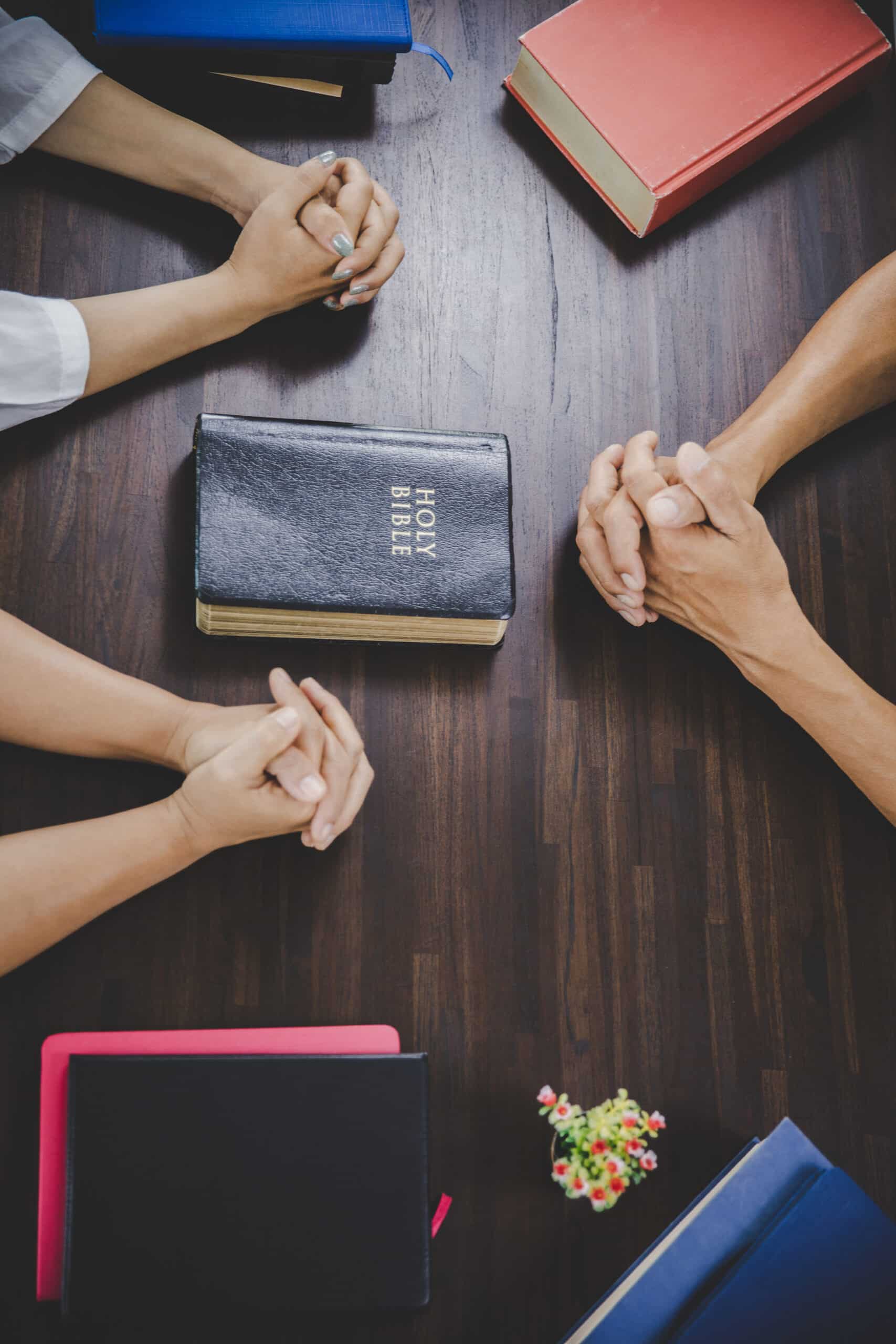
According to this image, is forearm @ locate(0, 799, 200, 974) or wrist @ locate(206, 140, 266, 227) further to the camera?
wrist @ locate(206, 140, 266, 227)

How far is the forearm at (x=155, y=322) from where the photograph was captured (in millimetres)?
1092

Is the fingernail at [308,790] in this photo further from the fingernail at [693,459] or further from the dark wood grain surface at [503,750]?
the fingernail at [693,459]

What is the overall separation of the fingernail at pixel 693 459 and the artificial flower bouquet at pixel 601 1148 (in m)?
0.68

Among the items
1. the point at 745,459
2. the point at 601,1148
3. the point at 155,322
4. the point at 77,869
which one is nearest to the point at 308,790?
the point at 77,869

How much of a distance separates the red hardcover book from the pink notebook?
1114 millimetres

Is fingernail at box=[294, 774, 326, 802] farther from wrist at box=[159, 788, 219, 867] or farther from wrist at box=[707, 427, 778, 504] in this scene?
wrist at box=[707, 427, 778, 504]

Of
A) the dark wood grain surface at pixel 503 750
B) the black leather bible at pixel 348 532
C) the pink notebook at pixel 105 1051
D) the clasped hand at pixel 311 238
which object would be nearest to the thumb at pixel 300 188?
the clasped hand at pixel 311 238

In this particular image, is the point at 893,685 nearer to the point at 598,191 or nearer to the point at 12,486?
the point at 598,191

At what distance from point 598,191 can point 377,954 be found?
41.6 inches

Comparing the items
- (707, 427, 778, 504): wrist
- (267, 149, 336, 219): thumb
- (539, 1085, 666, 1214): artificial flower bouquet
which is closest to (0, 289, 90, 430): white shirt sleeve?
(267, 149, 336, 219): thumb

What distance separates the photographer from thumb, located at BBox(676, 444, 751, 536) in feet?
3.47

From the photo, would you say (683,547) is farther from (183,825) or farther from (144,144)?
(144,144)

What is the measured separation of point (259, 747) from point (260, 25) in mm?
887

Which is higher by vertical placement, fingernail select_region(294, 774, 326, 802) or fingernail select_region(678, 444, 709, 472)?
fingernail select_region(678, 444, 709, 472)
